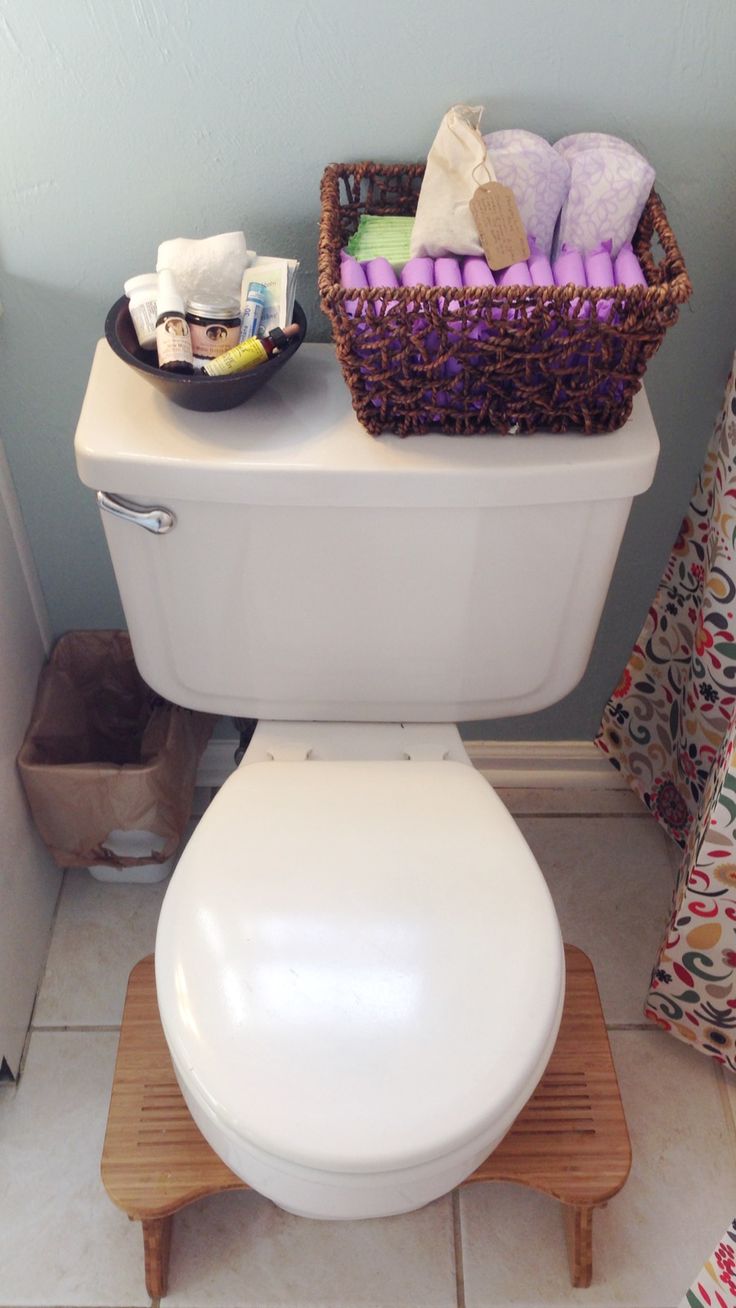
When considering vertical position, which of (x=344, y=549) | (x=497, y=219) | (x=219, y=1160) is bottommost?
(x=219, y=1160)

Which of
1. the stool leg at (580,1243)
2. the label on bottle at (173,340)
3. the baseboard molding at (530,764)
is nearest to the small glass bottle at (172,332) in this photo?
the label on bottle at (173,340)

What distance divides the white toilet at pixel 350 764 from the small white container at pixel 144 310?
0.07 meters

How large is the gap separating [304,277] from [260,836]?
1.81ft

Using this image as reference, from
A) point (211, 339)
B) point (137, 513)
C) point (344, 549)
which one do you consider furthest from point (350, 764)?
point (211, 339)

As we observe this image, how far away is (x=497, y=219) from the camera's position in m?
0.84

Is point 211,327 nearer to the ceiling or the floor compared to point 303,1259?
nearer to the ceiling

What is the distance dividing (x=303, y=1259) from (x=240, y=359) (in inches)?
37.5

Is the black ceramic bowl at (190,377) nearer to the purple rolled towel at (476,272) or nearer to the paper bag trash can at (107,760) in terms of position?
the purple rolled towel at (476,272)

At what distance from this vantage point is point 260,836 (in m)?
0.94

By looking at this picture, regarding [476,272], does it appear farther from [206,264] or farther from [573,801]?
[573,801]

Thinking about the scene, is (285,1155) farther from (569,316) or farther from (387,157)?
(387,157)

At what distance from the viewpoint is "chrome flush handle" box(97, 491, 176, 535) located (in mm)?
921

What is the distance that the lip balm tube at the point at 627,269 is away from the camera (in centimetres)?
86

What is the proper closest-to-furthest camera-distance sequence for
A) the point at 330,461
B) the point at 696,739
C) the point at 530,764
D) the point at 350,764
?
the point at 330,461
the point at 350,764
the point at 696,739
the point at 530,764
